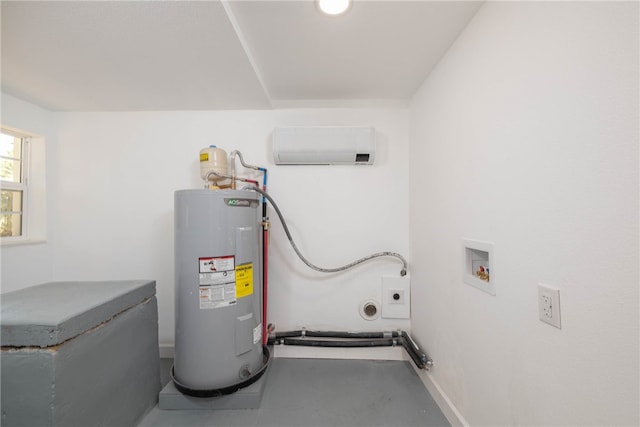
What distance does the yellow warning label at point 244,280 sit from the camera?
4.03 ft

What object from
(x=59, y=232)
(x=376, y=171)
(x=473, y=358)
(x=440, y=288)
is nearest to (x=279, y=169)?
(x=376, y=171)

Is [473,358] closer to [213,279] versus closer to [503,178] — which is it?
[503,178]

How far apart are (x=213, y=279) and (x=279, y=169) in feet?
3.02

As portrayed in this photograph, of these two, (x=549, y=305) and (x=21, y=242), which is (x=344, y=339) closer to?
(x=549, y=305)

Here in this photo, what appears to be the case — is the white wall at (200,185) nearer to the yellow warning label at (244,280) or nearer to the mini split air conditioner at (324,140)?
the mini split air conditioner at (324,140)

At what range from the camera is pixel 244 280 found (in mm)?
1252

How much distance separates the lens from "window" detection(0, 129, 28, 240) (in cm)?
160

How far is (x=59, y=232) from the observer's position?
1760 mm

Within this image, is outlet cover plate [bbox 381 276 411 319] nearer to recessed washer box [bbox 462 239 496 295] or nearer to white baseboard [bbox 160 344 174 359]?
recessed washer box [bbox 462 239 496 295]

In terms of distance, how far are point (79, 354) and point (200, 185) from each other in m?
1.19

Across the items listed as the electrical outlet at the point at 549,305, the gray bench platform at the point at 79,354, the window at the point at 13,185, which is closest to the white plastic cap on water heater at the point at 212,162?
the gray bench platform at the point at 79,354

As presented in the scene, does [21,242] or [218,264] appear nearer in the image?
[218,264]

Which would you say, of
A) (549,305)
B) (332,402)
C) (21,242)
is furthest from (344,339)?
(21,242)

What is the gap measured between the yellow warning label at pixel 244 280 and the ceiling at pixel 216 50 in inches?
45.4
